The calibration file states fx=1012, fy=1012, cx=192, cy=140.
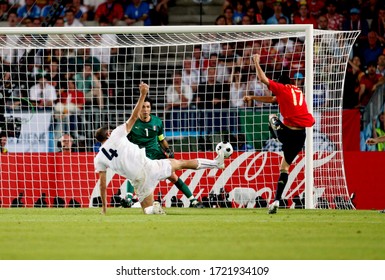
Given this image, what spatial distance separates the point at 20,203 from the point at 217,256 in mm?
10406

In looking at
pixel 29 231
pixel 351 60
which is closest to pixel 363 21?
pixel 351 60

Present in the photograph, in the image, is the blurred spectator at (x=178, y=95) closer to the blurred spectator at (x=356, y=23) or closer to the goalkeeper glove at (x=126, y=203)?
the goalkeeper glove at (x=126, y=203)

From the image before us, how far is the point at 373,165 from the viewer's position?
20.3 m

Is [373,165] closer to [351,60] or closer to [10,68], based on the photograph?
[351,60]

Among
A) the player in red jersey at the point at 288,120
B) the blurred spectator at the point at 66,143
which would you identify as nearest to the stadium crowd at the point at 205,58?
the blurred spectator at the point at 66,143

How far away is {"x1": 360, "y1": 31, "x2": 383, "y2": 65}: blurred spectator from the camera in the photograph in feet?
81.7

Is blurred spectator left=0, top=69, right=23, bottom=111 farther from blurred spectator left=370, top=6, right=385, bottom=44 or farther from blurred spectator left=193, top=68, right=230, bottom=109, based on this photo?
blurred spectator left=370, top=6, right=385, bottom=44

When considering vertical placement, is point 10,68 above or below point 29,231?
above

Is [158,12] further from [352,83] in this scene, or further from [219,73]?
[352,83]

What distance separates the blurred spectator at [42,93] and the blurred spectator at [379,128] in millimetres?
6908

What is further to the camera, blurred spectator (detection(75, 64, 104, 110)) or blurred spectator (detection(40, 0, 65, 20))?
blurred spectator (detection(40, 0, 65, 20))

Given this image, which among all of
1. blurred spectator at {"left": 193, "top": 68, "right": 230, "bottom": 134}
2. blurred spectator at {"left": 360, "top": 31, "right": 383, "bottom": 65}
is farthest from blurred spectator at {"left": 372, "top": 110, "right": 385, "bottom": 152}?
blurred spectator at {"left": 193, "top": 68, "right": 230, "bottom": 134}

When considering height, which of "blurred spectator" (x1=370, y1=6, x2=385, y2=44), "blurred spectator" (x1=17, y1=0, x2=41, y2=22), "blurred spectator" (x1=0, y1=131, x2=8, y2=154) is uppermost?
"blurred spectator" (x1=17, y1=0, x2=41, y2=22)

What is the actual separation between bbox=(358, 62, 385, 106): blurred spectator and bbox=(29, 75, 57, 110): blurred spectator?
284 inches
